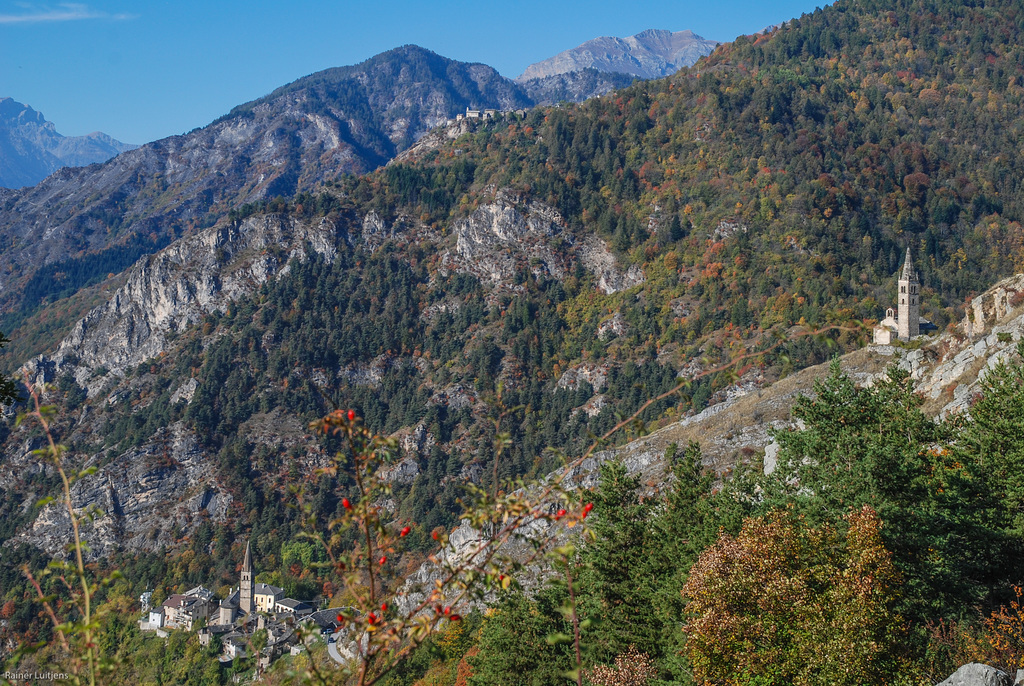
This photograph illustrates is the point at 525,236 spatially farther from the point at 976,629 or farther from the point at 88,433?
the point at 976,629

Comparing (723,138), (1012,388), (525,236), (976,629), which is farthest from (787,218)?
(976,629)

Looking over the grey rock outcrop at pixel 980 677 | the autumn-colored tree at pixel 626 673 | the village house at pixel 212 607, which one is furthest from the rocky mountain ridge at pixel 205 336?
the grey rock outcrop at pixel 980 677

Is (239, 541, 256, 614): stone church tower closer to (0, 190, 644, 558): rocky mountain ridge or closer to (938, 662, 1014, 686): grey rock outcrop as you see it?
(0, 190, 644, 558): rocky mountain ridge

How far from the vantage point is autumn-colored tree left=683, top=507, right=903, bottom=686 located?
13828mm

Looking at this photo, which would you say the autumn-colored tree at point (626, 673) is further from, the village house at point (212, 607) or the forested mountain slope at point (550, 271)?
the village house at point (212, 607)

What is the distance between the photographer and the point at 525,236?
147m

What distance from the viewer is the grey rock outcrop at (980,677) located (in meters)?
13.0

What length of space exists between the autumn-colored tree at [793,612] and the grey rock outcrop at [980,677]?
4.38 feet

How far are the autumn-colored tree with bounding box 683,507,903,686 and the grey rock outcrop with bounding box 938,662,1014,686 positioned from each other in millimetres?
1336

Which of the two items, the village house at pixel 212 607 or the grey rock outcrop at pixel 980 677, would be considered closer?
the grey rock outcrop at pixel 980 677

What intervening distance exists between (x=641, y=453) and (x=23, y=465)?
12660cm

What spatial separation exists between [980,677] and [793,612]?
3.36 m

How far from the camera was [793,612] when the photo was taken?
49.6ft

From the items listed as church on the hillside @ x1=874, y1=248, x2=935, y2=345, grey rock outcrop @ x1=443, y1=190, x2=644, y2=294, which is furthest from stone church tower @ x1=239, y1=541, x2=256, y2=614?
church on the hillside @ x1=874, y1=248, x2=935, y2=345
